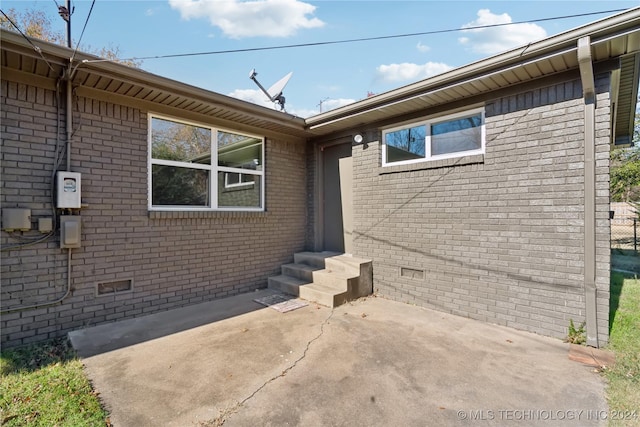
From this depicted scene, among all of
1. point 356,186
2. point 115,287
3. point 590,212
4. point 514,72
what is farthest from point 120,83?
point 590,212

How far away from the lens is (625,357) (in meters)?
2.92

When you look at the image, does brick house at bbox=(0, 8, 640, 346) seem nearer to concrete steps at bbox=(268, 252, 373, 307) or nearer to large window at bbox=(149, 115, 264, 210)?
large window at bbox=(149, 115, 264, 210)

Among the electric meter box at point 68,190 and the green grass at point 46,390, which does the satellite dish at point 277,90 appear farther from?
the green grass at point 46,390

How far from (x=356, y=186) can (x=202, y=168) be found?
270cm

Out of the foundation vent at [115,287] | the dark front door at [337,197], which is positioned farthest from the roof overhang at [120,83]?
→ the foundation vent at [115,287]

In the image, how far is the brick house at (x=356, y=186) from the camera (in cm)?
327

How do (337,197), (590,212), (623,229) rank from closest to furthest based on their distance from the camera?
(590,212) < (337,197) < (623,229)

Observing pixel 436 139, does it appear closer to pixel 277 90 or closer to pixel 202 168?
pixel 277 90

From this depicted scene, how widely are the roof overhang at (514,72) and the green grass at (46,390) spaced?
4709 millimetres

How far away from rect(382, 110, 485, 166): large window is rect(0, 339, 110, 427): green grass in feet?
15.6

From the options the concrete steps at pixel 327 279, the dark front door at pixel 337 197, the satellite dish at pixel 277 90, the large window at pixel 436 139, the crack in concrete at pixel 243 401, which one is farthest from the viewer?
the satellite dish at pixel 277 90

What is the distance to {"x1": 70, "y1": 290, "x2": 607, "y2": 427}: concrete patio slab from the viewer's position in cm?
220

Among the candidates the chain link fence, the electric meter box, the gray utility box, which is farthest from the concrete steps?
the chain link fence

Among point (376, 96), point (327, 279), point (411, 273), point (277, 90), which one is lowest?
point (327, 279)
